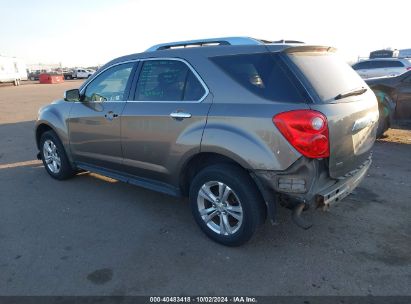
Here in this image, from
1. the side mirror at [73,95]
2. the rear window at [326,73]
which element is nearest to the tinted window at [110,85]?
the side mirror at [73,95]

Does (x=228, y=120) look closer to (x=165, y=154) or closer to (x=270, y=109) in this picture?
(x=270, y=109)

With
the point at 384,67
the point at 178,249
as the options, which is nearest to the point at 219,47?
the point at 178,249

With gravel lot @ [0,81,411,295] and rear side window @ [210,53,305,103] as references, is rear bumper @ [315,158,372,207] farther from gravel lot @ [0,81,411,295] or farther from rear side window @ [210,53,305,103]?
rear side window @ [210,53,305,103]

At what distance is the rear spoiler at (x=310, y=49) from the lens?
2.98 m

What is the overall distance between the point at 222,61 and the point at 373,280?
89.3 inches

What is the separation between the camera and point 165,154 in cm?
360

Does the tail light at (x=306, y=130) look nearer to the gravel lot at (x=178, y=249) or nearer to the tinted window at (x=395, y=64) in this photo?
the gravel lot at (x=178, y=249)

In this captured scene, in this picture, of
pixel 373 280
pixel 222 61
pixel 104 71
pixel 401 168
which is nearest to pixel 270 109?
pixel 222 61

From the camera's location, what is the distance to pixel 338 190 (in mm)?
2994

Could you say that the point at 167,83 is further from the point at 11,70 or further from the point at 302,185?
the point at 11,70

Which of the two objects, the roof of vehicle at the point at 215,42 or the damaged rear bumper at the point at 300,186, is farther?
the roof of vehicle at the point at 215,42

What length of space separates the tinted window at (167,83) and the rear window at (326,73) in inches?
37.4

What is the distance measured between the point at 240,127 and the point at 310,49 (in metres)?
1.00

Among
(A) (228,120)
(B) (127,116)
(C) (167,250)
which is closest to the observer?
(A) (228,120)
